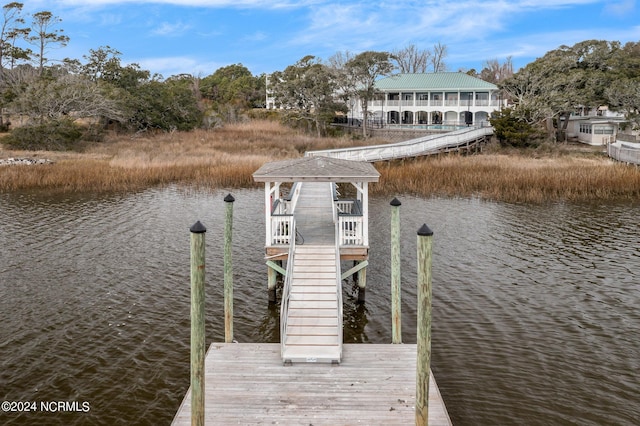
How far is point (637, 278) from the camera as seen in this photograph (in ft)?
56.1

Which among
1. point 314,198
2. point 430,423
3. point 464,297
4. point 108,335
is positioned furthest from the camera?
point 314,198

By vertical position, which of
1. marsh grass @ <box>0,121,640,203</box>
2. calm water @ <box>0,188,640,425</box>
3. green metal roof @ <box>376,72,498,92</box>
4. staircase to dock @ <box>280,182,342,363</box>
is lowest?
calm water @ <box>0,188,640,425</box>

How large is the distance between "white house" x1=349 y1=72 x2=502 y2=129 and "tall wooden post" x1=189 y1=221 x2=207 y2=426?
5636cm

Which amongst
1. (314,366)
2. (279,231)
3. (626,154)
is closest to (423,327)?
(314,366)

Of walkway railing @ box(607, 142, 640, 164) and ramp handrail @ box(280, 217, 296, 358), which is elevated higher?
walkway railing @ box(607, 142, 640, 164)

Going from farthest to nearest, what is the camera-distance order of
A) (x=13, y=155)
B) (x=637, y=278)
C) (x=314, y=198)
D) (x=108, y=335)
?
(x=13, y=155) < (x=314, y=198) < (x=637, y=278) < (x=108, y=335)

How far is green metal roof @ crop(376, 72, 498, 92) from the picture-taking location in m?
65.0

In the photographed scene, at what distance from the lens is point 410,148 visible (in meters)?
40.1

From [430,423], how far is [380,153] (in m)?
31.5

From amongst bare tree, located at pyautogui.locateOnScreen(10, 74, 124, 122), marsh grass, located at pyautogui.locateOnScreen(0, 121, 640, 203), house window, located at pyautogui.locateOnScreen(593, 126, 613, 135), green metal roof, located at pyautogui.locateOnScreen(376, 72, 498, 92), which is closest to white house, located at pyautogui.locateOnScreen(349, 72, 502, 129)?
green metal roof, located at pyautogui.locateOnScreen(376, 72, 498, 92)

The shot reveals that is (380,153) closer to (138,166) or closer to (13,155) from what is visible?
(138,166)

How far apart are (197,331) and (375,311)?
807cm

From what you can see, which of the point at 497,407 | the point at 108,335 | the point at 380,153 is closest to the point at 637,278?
the point at 497,407

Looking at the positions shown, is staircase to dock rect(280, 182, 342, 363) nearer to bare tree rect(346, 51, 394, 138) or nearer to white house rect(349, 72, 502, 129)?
bare tree rect(346, 51, 394, 138)
